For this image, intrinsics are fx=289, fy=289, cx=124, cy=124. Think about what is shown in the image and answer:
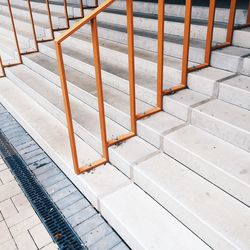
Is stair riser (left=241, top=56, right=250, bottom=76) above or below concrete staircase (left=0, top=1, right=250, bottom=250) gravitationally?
above

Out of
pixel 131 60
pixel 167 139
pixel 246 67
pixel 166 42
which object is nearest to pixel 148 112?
pixel 167 139

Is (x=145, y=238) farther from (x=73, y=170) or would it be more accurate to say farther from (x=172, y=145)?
(x=73, y=170)

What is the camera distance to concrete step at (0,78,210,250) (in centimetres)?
173

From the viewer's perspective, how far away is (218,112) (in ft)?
7.01

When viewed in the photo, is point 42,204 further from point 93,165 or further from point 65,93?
point 65,93

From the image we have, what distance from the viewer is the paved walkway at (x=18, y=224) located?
2.01m

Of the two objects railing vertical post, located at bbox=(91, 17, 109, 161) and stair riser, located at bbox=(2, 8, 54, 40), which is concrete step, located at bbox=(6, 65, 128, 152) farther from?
stair riser, located at bbox=(2, 8, 54, 40)

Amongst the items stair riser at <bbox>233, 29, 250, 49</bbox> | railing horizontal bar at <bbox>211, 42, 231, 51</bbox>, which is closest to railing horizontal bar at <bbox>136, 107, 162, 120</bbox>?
railing horizontal bar at <bbox>211, 42, 231, 51</bbox>

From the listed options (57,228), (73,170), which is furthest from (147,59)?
(57,228)

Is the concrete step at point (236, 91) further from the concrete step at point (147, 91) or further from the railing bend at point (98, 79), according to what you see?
the railing bend at point (98, 79)

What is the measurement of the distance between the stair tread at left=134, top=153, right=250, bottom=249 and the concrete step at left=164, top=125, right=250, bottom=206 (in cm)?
6

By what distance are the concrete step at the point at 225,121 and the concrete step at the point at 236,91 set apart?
40 mm

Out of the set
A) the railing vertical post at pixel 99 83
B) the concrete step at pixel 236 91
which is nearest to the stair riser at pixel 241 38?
the concrete step at pixel 236 91

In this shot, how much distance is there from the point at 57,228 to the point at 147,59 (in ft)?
5.95
